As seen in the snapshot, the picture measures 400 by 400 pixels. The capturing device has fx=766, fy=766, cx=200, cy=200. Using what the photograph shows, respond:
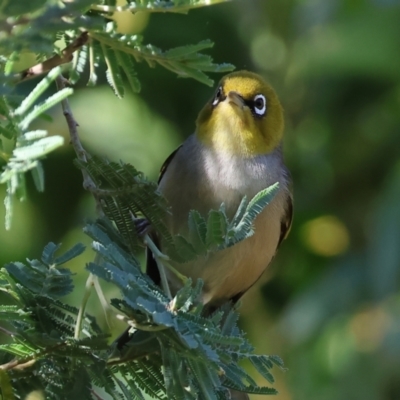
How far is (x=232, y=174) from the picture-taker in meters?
3.02

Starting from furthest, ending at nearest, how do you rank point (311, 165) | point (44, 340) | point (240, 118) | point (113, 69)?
point (311, 165)
point (240, 118)
point (113, 69)
point (44, 340)

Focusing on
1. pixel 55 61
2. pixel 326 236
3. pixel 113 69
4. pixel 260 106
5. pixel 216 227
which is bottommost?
pixel 326 236

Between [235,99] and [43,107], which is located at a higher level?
[43,107]

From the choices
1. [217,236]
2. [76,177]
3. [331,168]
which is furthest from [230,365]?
[331,168]

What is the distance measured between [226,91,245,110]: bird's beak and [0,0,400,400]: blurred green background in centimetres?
151

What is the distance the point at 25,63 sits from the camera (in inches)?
141

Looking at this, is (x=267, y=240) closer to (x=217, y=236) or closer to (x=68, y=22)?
(x=217, y=236)

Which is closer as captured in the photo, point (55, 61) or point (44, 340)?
point (55, 61)

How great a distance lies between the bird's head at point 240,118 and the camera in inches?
123

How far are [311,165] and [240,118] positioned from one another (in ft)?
8.28

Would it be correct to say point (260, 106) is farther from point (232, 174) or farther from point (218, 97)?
point (232, 174)

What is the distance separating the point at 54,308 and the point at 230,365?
0.46m

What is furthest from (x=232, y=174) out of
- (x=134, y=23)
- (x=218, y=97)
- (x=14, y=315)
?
(x=134, y=23)

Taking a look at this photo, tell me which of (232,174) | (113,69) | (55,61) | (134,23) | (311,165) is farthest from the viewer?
Answer: (311,165)
